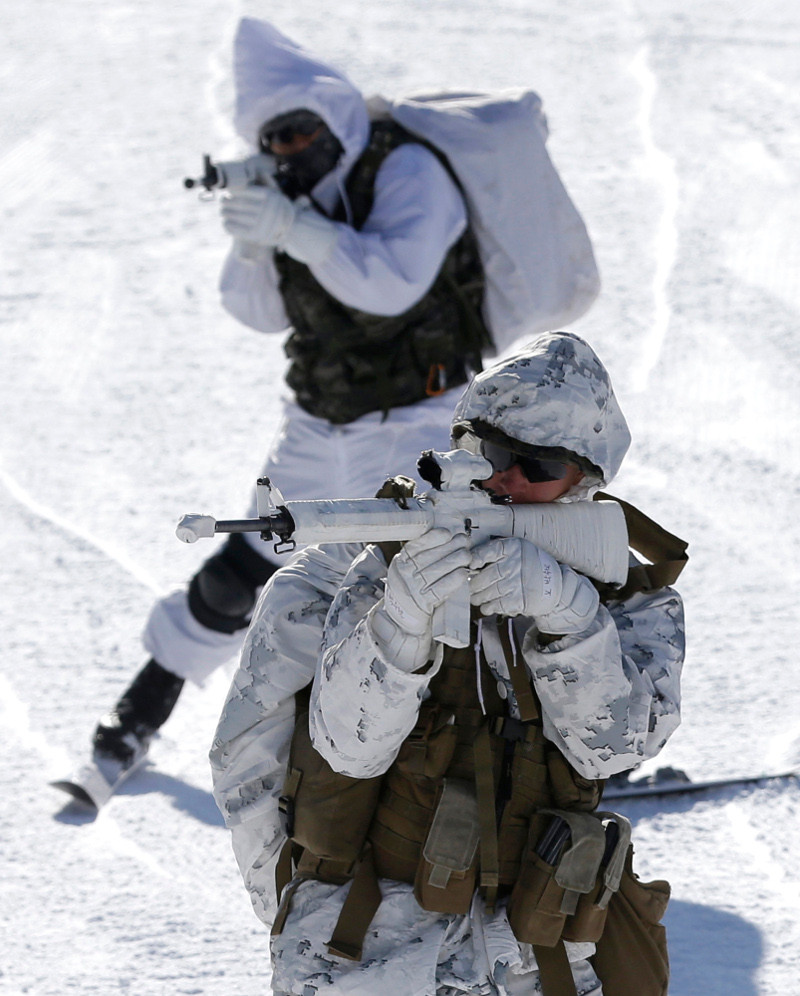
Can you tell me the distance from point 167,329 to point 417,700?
491 cm

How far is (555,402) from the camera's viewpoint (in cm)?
232

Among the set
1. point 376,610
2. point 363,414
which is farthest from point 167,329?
point 376,610

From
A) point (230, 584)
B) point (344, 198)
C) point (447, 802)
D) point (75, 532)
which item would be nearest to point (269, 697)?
point (447, 802)

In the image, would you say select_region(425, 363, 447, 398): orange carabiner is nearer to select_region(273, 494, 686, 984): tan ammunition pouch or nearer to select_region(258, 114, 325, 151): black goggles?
select_region(258, 114, 325, 151): black goggles

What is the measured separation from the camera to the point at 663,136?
8.43m

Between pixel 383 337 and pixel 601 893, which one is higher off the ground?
pixel 601 893

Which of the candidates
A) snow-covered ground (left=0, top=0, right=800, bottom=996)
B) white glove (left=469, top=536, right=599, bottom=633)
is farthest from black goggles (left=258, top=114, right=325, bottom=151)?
white glove (left=469, top=536, right=599, bottom=633)

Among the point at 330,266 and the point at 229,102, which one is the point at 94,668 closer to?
the point at 330,266

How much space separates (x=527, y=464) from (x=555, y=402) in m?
0.10

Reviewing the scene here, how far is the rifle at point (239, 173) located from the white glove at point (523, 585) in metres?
2.08

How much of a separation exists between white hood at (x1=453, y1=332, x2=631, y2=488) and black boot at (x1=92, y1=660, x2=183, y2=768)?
78.2 inches

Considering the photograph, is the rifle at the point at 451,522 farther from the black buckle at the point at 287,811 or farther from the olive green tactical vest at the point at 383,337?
the olive green tactical vest at the point at 383,337

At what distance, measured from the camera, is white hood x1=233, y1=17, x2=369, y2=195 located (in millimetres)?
4027

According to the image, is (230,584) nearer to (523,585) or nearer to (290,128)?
(290,128)
